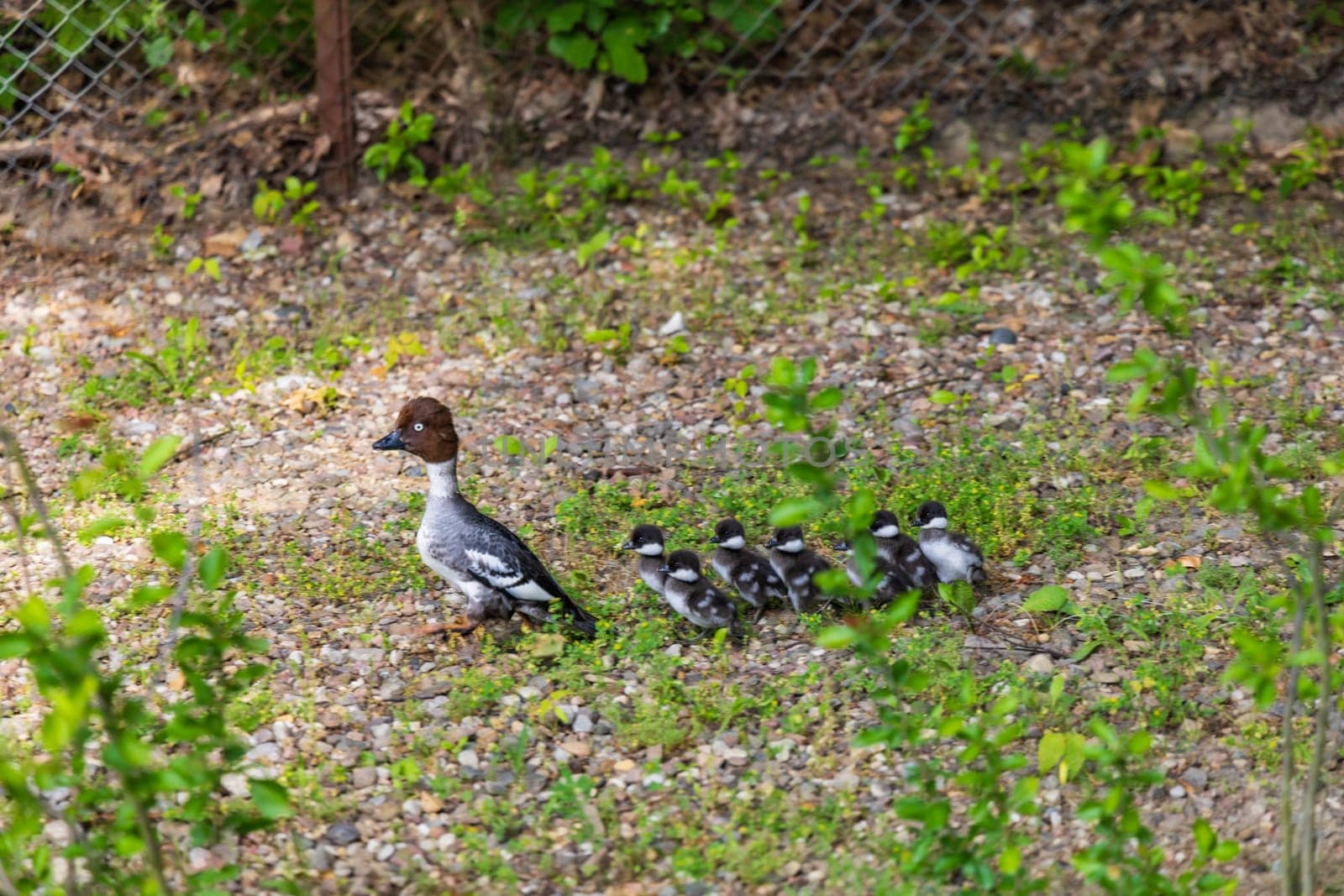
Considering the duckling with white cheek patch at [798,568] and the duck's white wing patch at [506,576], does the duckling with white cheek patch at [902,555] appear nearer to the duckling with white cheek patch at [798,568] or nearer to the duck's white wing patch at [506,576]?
the duckling with white cheek patch at [798,568]

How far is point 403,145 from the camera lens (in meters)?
7.97

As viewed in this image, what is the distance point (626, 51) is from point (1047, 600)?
14.6ft

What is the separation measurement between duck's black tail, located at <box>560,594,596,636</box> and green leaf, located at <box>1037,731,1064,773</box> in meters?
1.62

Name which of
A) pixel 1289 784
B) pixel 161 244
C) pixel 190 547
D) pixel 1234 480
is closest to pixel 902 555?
pixel 1289 784

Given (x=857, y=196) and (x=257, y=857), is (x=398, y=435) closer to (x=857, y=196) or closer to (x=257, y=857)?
(x=257, y=857)

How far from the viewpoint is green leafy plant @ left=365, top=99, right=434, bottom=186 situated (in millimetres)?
7910

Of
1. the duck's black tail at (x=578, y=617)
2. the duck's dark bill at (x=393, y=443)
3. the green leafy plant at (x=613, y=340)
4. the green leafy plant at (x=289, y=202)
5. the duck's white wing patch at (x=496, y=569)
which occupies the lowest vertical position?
the duck's black tail at (x=578, y=617)

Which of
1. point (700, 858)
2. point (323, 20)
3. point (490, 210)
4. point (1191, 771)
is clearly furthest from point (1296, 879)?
point (323, 20)

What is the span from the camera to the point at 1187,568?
5.41 meters

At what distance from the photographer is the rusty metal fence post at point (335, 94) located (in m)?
7.71

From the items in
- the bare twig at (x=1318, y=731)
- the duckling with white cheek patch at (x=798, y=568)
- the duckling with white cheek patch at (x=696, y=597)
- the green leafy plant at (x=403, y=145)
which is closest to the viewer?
the bare twig at (x=1318, y=731)

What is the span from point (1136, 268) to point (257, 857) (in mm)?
2844

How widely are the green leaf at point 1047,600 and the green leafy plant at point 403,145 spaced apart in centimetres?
432

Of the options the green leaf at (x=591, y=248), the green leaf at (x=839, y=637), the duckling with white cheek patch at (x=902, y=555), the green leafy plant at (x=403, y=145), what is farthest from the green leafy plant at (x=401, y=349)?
the green leaf at (x=839, y=637)
